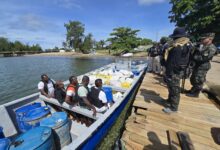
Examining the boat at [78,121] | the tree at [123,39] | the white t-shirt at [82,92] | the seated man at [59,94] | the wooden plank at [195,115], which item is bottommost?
the boat at [78,121]

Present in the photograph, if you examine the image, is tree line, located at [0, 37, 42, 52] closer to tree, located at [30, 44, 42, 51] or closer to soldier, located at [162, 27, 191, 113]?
tree, located at [30, 44, 42, 51]

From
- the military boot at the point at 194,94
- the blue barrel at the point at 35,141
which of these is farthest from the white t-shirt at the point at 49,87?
the military boot at the point at 194,94

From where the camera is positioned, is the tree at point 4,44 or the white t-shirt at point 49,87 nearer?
the white t-shirt at point 49,87

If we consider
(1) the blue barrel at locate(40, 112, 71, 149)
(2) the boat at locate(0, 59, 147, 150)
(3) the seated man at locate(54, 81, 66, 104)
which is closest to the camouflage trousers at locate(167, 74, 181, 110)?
(2) the boat at locate(0, 59, 147, 150)

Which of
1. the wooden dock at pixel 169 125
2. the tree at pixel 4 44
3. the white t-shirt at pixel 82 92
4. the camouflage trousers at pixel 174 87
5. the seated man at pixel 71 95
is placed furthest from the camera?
the tree at pixel 4 44

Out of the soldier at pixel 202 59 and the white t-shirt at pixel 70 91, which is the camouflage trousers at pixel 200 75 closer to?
the soldier at pixel 202 59

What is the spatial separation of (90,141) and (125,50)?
31.5 metres

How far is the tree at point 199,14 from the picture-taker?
54.3ft

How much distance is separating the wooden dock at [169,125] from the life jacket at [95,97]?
0.94 m

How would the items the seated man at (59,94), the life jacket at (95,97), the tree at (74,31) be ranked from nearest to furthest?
the life jacket at (95,97)
the seated man at (59,94)
the tree at (74,31)

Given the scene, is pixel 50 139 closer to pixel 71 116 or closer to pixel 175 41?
pixel 71 116

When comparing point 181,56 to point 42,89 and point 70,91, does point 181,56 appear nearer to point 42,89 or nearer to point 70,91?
point 70,91

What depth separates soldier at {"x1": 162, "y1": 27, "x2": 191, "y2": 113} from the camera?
2730mm

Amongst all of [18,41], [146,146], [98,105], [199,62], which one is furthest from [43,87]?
[18,41]
